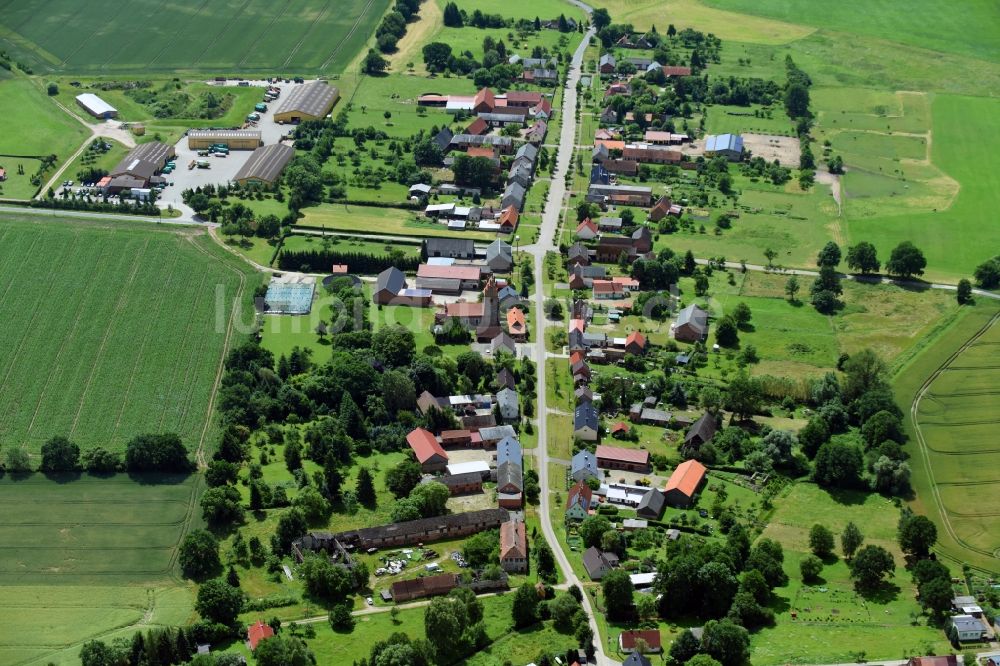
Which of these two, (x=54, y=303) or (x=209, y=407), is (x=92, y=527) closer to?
(x=209, y=407)

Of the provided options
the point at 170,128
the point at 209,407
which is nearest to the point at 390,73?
the point at 170,128

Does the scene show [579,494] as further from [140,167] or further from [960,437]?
[140,167]

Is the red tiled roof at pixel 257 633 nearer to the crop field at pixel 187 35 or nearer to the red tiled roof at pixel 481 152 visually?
the red tiled roof at pixel 481 152

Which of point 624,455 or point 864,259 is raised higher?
point 864,259

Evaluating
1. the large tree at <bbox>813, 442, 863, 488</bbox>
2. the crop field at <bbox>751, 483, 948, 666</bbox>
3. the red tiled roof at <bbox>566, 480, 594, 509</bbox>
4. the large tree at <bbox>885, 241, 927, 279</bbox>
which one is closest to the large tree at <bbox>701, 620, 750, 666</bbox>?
the crop field at <bbox>751, 483, 948, 666</bbox>

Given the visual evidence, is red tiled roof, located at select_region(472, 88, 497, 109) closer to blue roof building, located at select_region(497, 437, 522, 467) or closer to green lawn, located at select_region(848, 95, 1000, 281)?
green lawn, located at select_region(848, 95, 1000, 281)

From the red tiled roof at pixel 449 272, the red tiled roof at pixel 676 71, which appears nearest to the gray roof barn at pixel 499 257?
the red tiled roof at pixel 449 272

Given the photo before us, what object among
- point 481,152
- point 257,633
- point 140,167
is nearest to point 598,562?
point 257,633
